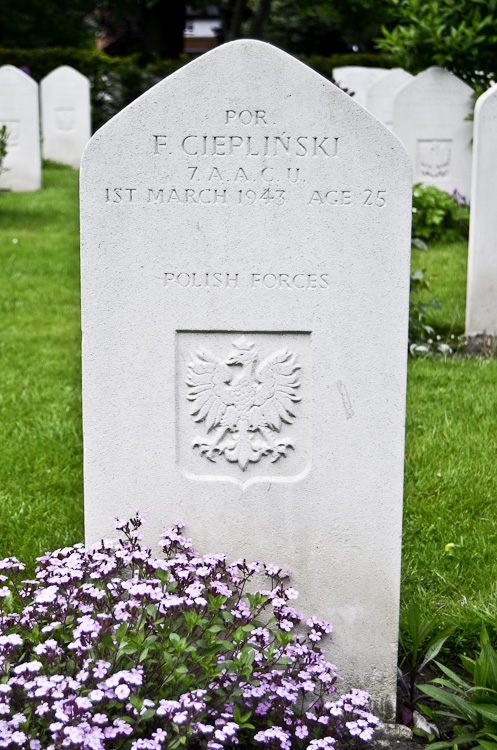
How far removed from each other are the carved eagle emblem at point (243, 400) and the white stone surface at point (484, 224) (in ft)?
11.7

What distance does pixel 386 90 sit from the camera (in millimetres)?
11516

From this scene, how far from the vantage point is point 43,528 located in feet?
11.1

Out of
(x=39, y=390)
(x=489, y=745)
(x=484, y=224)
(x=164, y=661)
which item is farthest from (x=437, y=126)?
(x=164, y=661)

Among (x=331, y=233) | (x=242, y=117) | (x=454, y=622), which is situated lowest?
(x=454, y=622)

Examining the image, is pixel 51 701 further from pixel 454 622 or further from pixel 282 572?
pixel 454 622

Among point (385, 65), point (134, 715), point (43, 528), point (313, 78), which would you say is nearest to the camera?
point (134, 715)

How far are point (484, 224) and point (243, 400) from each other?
3.64 metres

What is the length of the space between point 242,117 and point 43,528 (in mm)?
1824

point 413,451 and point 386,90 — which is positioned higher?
point 386,90

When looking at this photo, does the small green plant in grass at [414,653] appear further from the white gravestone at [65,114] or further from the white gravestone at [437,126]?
the white gravestone at [65,114]

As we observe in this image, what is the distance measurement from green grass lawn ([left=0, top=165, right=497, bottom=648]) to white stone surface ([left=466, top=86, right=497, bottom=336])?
1.00ft

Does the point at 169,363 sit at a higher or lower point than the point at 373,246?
lower

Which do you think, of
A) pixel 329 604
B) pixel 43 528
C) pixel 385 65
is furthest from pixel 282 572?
pixel 385 65

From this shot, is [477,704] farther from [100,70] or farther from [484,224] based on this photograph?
[100,70]
